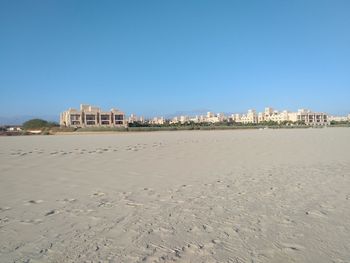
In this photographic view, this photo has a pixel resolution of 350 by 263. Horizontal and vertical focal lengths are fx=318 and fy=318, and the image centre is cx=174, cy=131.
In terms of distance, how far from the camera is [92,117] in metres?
98.2

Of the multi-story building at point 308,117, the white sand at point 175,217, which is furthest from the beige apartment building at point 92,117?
the white sand at point 175,217

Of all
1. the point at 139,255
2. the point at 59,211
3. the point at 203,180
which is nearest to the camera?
the point at 139,255

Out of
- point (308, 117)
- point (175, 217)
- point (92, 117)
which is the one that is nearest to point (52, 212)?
point (175, 217)

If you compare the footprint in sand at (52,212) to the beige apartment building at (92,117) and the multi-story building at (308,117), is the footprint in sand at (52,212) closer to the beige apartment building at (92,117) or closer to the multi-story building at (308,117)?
the beige apartment building at (92,117)

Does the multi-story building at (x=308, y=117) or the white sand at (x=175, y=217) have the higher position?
the multi-story building at (x=308, y=117)

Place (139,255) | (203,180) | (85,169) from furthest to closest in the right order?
(85,169) → (203,180) → (139,255)

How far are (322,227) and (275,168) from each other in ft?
16.5

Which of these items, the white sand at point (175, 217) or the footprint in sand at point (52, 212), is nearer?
the white sand at point (175, 217)

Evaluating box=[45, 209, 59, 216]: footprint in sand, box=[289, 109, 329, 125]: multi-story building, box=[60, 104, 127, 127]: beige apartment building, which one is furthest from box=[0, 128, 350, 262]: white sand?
box=[289, 109, 329, 125]: multi-story building

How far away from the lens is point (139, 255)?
3.01 meters

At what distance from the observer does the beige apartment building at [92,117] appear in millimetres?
94312

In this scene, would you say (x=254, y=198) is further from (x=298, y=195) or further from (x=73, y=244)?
(x=73, y=244)

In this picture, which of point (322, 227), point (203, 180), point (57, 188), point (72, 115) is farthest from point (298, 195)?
point (72, 115)

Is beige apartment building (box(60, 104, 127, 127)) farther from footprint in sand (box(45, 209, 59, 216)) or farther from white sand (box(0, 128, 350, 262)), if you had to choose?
footprint in sand (box(45, 209, 59, 216))
